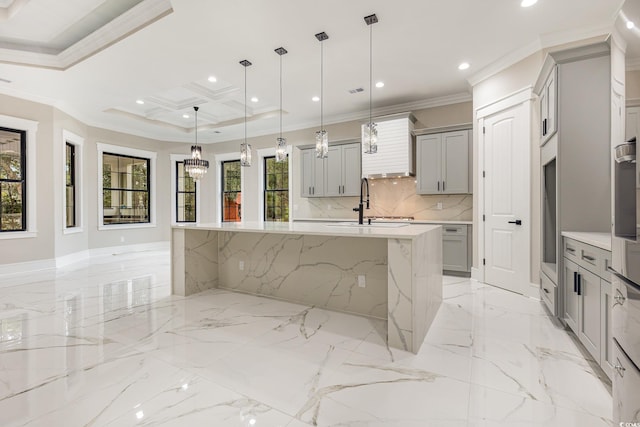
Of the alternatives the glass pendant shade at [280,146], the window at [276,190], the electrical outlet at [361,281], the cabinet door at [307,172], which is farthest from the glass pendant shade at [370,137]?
the window at [276,190]

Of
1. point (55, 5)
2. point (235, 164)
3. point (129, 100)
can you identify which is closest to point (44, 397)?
point (55, 5)

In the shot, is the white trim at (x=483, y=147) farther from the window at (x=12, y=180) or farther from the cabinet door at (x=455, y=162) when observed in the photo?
the window at (x=12, y=180)

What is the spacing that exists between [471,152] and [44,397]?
5.38 m

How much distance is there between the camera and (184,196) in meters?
8.30

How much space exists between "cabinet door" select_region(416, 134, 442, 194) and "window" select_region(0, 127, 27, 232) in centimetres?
669

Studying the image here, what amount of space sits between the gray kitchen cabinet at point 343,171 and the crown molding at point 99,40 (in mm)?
3613

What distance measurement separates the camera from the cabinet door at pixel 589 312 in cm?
197

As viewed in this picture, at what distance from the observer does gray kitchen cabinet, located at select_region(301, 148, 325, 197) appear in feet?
20.5

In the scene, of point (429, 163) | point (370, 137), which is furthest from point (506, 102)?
point (370, 137)

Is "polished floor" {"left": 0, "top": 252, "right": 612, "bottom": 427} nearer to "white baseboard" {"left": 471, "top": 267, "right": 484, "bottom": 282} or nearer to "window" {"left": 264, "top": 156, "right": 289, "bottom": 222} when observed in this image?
"white baseboard" {"left": 471, "top": 267, "right": 484, "bottom": 282}

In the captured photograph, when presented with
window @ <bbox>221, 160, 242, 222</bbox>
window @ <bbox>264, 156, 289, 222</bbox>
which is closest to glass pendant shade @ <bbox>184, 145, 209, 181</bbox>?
window @ <bbox>264, 156, 289, 222</bbox>

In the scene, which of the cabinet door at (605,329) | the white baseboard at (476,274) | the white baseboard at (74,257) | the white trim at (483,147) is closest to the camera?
the cabinet door at (605,329)

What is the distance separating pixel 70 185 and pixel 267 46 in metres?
5.34

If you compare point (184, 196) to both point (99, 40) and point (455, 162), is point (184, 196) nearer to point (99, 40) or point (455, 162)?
point (99, 40)
